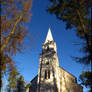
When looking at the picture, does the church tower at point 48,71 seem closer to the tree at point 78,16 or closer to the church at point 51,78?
the church at point 51,78

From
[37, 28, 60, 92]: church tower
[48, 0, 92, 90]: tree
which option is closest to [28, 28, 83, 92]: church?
[37, 28, 60, 92]: church tower

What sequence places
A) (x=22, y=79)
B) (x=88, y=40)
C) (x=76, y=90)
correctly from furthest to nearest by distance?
(x=22, y=79)
(x=76, y=90)
(x=88, y=40)

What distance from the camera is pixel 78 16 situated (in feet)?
29.2

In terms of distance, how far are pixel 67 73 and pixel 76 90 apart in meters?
3.92

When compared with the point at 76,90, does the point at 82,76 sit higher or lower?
higher

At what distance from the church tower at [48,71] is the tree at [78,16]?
1190 cm

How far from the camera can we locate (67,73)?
2347 centimetres

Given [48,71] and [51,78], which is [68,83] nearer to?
[51,78]

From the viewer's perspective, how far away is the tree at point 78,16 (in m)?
8.17

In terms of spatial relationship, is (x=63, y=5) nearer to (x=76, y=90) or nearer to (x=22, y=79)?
(x=76, y=90)

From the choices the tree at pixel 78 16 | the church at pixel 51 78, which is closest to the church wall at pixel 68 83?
the church at pixel 51 78

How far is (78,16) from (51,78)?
14.0m

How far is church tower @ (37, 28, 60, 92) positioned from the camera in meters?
18.6

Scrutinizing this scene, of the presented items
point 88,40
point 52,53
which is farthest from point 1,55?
point 52,53
